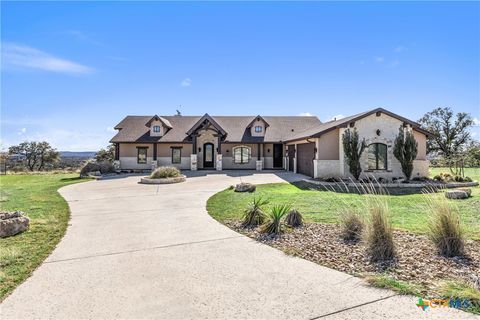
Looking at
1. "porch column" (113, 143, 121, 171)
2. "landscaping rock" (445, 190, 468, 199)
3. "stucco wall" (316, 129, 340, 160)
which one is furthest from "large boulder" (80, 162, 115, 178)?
"landscaping rock" (445, 190, 468, 199)

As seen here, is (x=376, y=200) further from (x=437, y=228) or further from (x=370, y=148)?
(x=370, y=148)

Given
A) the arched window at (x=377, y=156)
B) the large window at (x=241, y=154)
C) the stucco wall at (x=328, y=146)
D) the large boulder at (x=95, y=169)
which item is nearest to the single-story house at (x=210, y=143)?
the large window at (x=241, y=154)

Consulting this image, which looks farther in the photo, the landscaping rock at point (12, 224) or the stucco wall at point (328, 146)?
the stucco wall at point (328, 146)

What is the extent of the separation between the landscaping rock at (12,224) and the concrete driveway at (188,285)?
120 cm

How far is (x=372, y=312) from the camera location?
10.4 feet

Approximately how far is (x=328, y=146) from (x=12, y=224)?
53.3 feet

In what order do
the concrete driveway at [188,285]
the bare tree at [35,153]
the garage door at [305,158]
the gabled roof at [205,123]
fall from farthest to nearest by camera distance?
the bare tree at [35,153]
the gabled roof at [205,123]
the garage door at [305,158]
the concrete driveway at [188,285]

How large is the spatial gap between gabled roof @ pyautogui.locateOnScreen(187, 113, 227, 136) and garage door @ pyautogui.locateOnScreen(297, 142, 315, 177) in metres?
7.29

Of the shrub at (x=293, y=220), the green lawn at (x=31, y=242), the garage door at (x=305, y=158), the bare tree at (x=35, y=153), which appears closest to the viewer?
the green lawn at (x=31, y=242)

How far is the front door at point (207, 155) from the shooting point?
92.5 feet

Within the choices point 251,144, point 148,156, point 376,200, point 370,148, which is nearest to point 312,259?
point 376,200

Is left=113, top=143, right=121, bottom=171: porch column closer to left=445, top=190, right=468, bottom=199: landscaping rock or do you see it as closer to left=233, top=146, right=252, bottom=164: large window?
left=233, top=146, right=252, bottom=164: large window

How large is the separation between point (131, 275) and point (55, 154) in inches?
1644

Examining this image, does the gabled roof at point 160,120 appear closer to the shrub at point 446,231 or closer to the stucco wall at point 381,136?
the stucco wall at point 381,136
